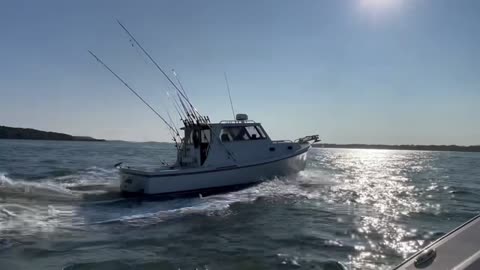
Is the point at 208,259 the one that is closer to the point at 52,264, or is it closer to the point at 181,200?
the point at 52,264

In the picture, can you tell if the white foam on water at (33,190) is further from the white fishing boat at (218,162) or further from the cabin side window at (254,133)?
the cabin side window at (254,133)

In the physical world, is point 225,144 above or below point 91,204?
above

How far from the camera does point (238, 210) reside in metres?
10.7

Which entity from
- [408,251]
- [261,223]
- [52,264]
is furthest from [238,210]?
[52,264]

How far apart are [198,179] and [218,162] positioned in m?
1.32

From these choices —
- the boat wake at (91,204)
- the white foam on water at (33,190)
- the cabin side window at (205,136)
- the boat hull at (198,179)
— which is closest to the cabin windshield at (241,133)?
the cabin side window at (205,136)

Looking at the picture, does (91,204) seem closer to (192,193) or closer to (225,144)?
(192,193)

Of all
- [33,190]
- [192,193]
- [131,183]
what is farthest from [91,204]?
[192,193]

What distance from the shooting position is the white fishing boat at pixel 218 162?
12.4m

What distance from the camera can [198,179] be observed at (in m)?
13.0

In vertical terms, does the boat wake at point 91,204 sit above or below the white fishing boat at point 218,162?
below

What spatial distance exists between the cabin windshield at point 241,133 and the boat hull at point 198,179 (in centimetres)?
118

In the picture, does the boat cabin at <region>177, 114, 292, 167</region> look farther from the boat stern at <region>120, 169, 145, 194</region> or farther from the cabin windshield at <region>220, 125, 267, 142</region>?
the boat stern at <region>120, 169, 145, 194</region>

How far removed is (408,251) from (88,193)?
33.7 feet
